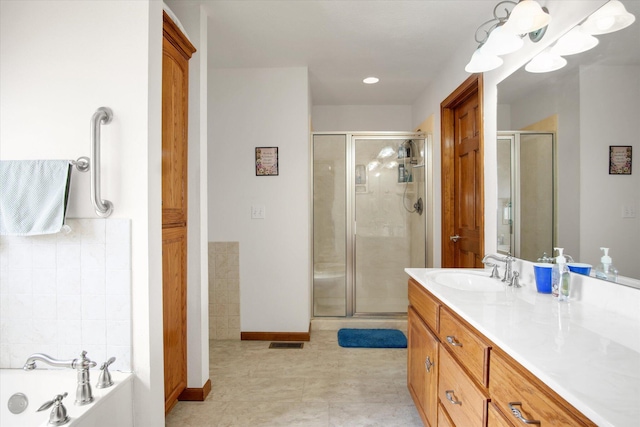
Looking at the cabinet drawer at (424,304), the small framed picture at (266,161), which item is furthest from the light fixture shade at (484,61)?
the small framed picture at (266,161)

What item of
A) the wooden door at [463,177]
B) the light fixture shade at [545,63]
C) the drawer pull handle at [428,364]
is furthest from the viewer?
the wooden door at [463,177]

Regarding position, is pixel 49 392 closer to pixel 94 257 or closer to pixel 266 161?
pixel 94 257

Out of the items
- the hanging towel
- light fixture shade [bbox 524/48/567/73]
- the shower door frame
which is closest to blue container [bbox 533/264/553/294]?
the shower door frame

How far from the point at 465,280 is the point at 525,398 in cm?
107

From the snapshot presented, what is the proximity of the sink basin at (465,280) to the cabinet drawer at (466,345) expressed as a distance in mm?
361

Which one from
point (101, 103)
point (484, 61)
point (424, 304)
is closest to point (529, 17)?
point (484, 61)

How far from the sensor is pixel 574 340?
3.10 feet

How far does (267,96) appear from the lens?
3.11 m

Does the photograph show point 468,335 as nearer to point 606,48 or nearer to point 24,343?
point 606,48

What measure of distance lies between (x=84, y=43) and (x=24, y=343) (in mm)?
1340

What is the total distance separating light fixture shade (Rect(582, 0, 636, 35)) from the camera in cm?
121

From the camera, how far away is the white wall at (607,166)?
1.19 m

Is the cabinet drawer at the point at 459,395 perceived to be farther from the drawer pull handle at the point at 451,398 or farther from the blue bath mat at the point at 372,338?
the blue bath mat at the point at 372,338

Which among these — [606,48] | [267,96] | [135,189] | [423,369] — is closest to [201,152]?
[135,189]
